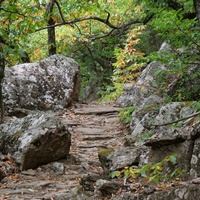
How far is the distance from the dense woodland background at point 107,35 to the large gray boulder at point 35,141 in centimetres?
142

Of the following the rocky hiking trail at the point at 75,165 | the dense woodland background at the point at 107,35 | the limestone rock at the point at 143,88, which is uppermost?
the dense woodland background at the point at 107,35

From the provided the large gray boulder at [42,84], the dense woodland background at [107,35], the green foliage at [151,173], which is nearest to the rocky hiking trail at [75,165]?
the large gray boulder at [42,84]

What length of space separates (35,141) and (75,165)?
1089 millimetres

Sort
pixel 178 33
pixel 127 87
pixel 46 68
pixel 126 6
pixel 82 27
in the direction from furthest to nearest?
1. pixel 82 27
2. pixel 126 6
3. pixel 127 87
4. pixel 46 68
5. pixel 178 33

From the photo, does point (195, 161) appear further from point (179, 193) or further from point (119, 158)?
point (119, 158)

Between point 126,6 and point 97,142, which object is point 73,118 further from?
point 126,6

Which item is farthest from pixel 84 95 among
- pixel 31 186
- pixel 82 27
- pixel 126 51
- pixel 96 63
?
pixel 31 186

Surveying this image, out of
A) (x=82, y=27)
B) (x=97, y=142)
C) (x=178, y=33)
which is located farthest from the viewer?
(x=82, y=27)

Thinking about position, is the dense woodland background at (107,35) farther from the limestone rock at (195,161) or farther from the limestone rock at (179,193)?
the limestone rock at (179,193)

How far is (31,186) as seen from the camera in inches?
Answer: 217

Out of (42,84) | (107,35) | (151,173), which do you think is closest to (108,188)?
(151,173)

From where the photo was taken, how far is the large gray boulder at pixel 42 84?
11.0 m

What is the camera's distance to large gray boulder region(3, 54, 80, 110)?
36.0ft

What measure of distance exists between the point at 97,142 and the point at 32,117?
205 centimetres
